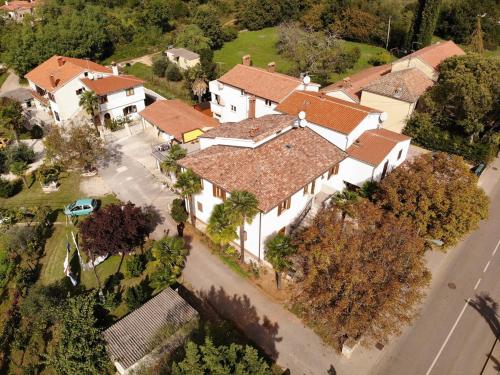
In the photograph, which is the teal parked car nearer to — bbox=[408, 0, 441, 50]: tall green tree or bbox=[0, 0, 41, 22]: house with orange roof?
bbox=[408, 0, 441, 50]: tall green tree

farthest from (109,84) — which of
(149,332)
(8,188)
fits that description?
(149,332)

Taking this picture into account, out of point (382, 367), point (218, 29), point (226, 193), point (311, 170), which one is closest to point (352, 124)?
point (311, 170)

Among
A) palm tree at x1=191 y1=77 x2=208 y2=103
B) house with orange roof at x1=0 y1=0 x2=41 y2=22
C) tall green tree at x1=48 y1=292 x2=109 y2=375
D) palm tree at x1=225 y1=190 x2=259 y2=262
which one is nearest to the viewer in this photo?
tall green tree at x1=48 y1=292 x2=109 y2=375

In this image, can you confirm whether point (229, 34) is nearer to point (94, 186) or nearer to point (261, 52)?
point (261, 52)

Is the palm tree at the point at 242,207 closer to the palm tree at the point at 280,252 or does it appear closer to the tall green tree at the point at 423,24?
the palm tree at the point at 280,252

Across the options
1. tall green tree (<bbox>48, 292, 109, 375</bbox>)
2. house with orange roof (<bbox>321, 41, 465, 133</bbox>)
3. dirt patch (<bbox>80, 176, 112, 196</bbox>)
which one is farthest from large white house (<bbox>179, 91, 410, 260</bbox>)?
tall green tree (<bbox>48, 292, 109, 375</bbox>)

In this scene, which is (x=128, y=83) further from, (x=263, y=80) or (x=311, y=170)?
(x=311, y=170)
